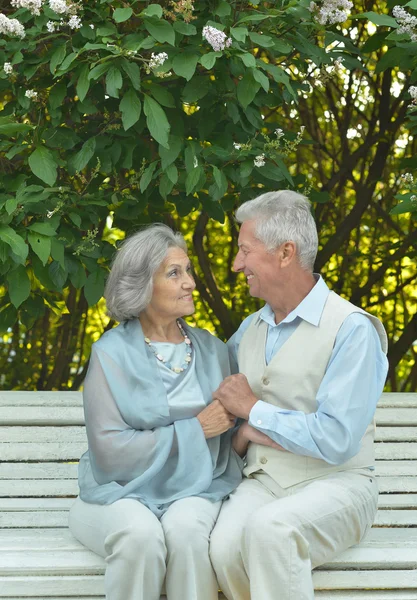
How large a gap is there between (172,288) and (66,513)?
0.85 m

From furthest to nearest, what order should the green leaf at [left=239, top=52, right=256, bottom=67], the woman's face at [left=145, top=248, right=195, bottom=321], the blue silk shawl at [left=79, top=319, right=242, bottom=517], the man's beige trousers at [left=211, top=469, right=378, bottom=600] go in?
the woman's face at [left=145, top=248, right=195, bottom=321] → the green leaf at [left=239, top=52, right=256, bottom=67] → the blue silk shawl at [left=79, top=319, right=242, bottom=517] → the man's beige trousers at [left=211, top=469, right=378, bottom=600]

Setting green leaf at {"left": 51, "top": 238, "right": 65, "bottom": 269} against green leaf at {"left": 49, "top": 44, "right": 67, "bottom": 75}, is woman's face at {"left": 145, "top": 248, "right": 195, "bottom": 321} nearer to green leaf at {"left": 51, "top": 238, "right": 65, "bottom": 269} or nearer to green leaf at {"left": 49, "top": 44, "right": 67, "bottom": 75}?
green leaf at {"left": 51, "top": 238, "right": 65, "bottom": 269}

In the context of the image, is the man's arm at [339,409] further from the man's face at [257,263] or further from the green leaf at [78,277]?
the green leaf at [78,277]

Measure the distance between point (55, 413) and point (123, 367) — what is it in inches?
33.5

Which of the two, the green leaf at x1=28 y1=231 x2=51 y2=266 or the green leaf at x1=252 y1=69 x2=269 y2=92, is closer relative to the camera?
the green leaf at x1=252 y1=69 x2=269 y2=92

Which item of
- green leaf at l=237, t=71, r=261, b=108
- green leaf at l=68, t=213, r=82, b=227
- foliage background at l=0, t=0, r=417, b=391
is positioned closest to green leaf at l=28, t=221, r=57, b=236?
foliage background at l=0, t=0, r=417, b=391

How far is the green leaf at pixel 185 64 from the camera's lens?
2.95 metres

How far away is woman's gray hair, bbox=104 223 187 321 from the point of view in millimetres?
2971

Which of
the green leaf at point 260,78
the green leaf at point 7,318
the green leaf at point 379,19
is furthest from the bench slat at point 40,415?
the green leaf at point 379,19

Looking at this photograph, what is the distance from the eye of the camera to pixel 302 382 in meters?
2.81

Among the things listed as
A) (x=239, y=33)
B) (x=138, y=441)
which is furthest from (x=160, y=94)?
(x=138, y=441)

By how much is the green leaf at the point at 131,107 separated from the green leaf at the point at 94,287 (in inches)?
26.6

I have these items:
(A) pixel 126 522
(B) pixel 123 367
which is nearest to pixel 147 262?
(B) pixel 123 367

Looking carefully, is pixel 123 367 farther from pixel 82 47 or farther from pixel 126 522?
pixel 82 47
